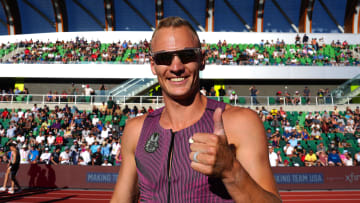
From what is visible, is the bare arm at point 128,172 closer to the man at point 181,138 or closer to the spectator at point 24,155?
the man at point 181,138

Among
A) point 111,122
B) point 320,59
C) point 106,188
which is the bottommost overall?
point 106,188

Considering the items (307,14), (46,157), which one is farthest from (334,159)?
(307,14)

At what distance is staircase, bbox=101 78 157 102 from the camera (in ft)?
65.2

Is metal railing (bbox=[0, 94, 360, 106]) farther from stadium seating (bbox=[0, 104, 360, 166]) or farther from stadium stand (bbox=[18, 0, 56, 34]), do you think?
stadium stand (bbox=[18, 0, 56, 34])

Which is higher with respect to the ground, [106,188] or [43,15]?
[43,15]

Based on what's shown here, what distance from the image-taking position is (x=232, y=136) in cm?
168

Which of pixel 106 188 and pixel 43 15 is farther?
pixel 43 15

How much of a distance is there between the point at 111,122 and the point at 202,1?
72.4 feet

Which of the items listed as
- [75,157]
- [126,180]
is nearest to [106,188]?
[75,157]

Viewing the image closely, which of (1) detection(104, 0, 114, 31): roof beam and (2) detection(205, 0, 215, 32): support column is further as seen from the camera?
(1) detection(104, 0, 114, 31): roof beam

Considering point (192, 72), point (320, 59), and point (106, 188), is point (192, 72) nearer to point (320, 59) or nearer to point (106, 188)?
point (106, 188)

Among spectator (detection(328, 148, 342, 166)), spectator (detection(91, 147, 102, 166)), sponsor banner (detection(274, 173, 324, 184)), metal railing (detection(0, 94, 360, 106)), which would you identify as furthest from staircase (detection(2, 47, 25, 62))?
spectator (detection(328, 148, 342, 166))

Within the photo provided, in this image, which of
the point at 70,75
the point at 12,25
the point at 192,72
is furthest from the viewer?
the point at 12,25

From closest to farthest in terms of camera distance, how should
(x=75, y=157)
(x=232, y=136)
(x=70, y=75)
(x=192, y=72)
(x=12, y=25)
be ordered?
(x=232, y=136), (x=192, y=72), (x=75, y=157), (x=70, y=75), (x=12, y=25)
